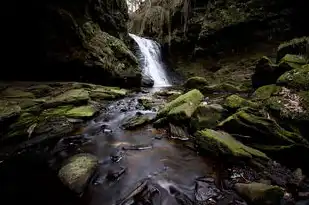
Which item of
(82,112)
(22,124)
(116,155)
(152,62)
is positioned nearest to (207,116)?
(116,155)

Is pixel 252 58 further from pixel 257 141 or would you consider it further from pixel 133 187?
pixel 133 187

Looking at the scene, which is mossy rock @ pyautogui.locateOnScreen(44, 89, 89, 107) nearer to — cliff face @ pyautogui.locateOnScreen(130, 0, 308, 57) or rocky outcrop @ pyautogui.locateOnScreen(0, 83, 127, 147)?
rocky outcrop @ pyautogui.locateOnScreen(0, 83, 127, 147)

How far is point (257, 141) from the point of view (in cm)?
484

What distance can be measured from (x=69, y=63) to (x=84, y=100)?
10.6ft

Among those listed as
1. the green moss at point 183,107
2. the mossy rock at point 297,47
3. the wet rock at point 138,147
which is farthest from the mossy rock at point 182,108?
the mossy rock at point 297,47

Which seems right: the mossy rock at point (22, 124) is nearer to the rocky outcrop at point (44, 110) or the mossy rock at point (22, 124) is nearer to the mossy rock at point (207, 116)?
the rocky outcrop at point (44, 110)

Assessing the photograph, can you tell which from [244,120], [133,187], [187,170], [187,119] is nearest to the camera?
[133,187]

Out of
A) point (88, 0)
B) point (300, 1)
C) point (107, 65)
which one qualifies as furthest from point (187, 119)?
point (300, 1)

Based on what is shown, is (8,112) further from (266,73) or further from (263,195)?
(266,73)

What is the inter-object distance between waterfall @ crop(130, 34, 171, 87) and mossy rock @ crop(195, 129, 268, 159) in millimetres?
9221

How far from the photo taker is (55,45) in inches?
389

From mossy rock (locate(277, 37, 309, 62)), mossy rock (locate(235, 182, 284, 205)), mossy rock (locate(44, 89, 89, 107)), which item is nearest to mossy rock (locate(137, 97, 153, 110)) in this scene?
mossy rock (locate(44, 89, 89, 107))

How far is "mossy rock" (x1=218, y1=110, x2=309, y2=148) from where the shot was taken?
465 cm

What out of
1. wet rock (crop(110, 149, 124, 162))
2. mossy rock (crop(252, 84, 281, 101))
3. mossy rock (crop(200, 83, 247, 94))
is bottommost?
wet rock (crop(110, 149, 124, 162))
